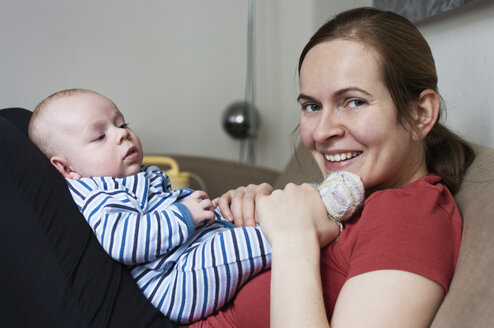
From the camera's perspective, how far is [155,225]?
3.61 feet

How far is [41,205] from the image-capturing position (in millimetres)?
1049

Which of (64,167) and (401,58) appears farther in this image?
(64,167)

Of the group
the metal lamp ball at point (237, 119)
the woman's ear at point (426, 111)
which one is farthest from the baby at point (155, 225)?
the metal lamp ball at point (237, 119)

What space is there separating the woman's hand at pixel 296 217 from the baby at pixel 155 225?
2 centimetres

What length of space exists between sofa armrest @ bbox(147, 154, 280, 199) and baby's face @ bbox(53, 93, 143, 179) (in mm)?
1292

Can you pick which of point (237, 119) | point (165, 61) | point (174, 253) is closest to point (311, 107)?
point (174, 253)

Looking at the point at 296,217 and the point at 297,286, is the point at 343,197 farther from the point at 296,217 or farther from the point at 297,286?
the point at 297,286

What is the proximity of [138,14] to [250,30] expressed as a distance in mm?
720

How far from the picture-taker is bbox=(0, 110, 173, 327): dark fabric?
1.03 metres

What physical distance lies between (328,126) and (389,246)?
34 centimetres

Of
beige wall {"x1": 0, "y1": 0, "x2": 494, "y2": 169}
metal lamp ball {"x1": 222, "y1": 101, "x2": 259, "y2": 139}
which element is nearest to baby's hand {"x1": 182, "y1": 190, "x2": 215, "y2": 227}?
beige wall {"x1": 0, "y1": 0, "x2": 494, "y2": 169}

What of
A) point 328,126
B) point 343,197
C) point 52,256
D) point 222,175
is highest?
point 328,126

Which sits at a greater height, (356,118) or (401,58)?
(401,58)

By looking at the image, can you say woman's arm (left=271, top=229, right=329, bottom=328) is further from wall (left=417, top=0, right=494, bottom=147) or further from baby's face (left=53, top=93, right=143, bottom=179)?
wall (left=417, top=0, right=494, bottom=147)
